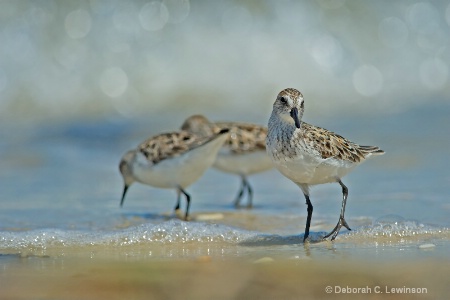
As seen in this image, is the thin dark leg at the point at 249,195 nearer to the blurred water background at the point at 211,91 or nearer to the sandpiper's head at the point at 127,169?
the blurred water background at the point at 211,91

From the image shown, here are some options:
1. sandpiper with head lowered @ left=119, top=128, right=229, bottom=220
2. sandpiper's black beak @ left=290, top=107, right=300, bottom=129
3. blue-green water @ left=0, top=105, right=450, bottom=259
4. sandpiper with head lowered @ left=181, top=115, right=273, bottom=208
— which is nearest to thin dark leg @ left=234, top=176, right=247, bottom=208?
sandpiper with head lowered @ left=181, top=115, right=273, bottom=208

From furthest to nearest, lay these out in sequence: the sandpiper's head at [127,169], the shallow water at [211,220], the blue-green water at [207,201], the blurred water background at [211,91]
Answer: the blurred water background at [211,91] < the sandpiper's head at [127,169] < the blue-green water at [207,201] < the shallow water at [211,220]

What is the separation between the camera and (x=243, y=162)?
10.2 meters

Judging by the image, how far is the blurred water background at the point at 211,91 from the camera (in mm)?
9648

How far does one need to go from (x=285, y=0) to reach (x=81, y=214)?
9.55 meters

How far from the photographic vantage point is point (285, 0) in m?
17.3

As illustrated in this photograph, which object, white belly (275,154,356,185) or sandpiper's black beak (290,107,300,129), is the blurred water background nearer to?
white belly (275,154,356,185)

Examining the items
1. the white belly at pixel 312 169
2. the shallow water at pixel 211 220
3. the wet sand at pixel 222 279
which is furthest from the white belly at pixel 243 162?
the wet sand at pixel 222 279

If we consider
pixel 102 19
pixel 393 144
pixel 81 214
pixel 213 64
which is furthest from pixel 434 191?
pixel 102 19

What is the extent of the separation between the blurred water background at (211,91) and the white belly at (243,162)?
344mm

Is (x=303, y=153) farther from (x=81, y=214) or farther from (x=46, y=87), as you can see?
(x=46, y=87)

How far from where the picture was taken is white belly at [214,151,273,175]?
33.2 feet

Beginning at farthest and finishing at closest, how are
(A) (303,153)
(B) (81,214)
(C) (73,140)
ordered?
(C) (73,140)
(B) (81,214)
(A) (303,153)

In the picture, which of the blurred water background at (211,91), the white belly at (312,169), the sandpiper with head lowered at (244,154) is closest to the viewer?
the white belly at (312,169)
